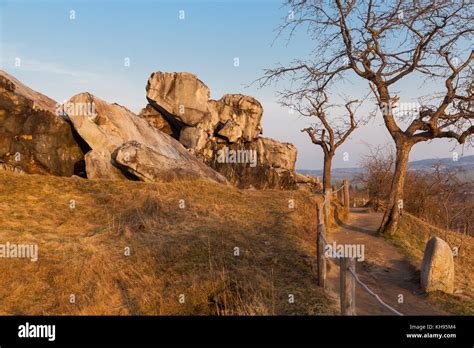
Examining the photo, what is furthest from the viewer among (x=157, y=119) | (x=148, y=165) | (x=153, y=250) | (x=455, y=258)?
(x=157, y=119)

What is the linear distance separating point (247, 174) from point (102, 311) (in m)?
25.0

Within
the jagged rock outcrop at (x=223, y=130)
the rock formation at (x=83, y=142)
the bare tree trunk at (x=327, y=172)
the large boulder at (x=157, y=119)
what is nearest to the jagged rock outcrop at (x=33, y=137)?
the rock formation at (x=83, y=142)

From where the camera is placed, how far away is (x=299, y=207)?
1616 centimetres

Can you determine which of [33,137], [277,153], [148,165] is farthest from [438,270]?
[277,153]

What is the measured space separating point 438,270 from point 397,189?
4821 mm

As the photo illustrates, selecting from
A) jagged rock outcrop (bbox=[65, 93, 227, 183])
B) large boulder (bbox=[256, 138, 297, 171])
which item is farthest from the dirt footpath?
large boulder (bbox=[256, 138, 297, 171])

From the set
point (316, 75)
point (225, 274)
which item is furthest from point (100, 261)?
point (316, 75)

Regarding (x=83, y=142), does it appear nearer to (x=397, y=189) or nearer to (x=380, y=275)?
(x=397, y=189)

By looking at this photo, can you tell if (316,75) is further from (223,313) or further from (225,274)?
(223,313)

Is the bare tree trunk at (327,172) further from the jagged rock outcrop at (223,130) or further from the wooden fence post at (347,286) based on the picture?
the wooden fence post at (347,286)

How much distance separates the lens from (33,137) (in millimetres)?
20062

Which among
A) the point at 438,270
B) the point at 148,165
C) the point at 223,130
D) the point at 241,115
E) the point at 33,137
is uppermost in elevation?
the point at 241,115

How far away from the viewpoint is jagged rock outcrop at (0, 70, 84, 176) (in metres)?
19.9

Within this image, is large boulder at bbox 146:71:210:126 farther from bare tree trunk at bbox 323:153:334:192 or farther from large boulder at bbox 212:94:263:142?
bare tree trunk at bbox 323:153:334:192
